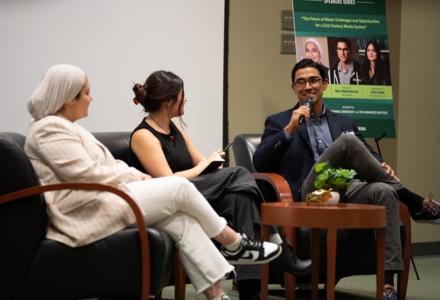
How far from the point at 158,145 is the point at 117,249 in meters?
1.02

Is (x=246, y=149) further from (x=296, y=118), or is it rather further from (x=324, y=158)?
(x=324, y=158)

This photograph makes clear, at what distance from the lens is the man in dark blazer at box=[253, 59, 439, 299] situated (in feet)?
11.7

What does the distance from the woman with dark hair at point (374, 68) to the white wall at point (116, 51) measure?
3.84 feet

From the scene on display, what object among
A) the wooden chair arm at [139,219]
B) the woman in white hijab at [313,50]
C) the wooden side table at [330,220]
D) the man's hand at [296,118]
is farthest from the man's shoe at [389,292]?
the woman in white hijab at [313,50]

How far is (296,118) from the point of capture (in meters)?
3.89

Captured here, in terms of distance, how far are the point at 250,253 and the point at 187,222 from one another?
327 millimetres

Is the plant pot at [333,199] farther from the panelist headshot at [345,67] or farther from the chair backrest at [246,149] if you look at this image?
the panelist headshot at [345,67]

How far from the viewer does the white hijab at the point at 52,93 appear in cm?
269

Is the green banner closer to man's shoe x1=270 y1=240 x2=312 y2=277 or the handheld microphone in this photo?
the handheld microphone

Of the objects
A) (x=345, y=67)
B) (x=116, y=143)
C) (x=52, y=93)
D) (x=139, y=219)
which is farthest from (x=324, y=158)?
(x=345, y=67)

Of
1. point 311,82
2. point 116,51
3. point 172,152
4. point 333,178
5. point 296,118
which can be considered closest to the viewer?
point 333,178

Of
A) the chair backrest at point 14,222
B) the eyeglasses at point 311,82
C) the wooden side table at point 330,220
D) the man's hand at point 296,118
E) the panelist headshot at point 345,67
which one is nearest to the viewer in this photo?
the chair backrest at point 14,222

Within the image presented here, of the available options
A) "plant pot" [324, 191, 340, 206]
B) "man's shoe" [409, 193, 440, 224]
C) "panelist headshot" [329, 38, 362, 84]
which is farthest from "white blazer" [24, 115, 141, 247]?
"panelist headshot" [329, 38, 362, 84]

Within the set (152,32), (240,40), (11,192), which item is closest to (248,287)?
(11,192)
